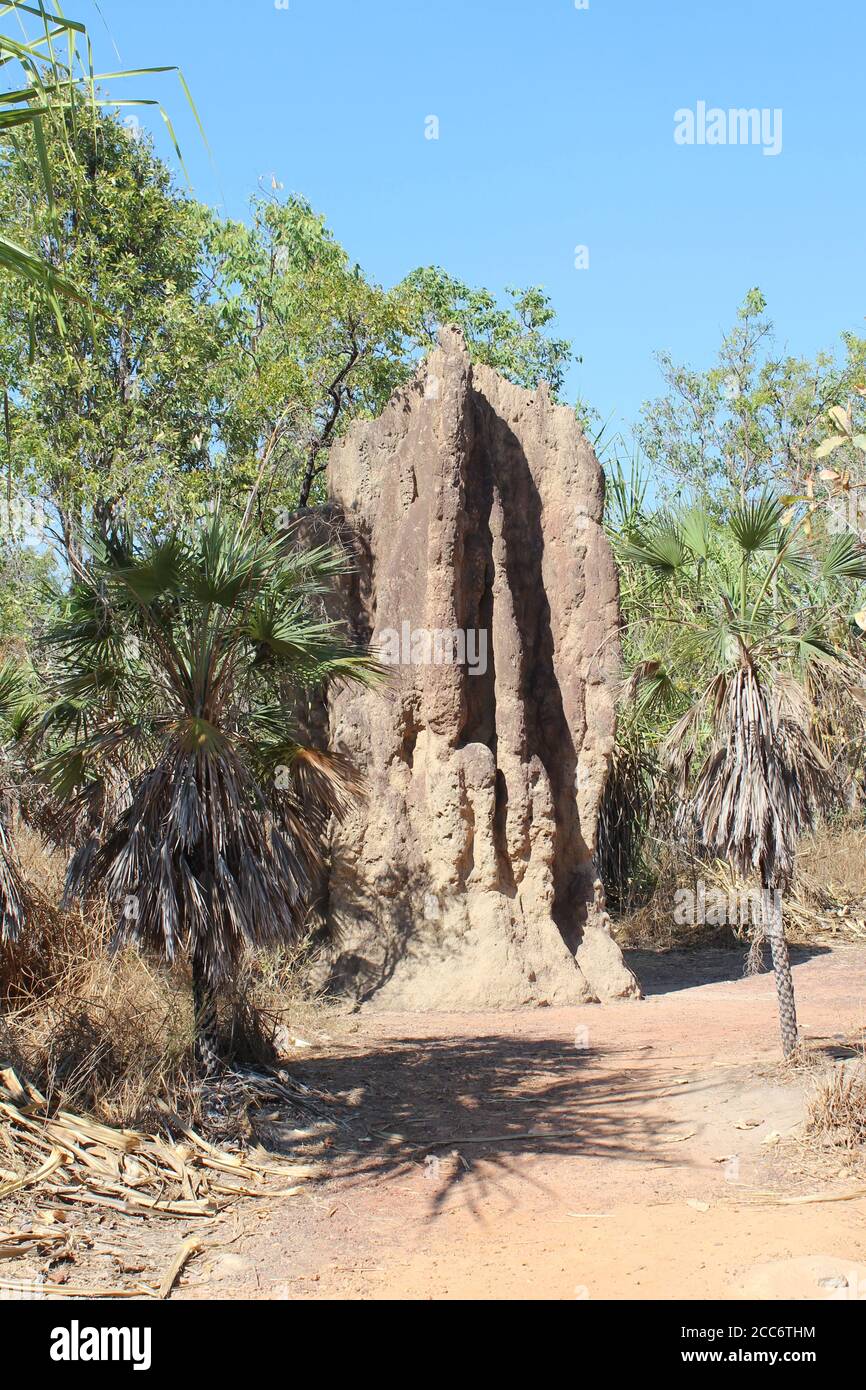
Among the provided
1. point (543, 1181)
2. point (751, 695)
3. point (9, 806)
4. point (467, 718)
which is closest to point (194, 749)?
point (9, 806)

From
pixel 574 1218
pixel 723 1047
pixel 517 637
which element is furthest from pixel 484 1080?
pixel 517 637

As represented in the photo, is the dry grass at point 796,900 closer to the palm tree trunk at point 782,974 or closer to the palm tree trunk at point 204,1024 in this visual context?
the palm tree trunk at point 782,974

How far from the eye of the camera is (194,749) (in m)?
7.25

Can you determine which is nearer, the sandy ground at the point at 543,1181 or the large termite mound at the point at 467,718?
the sandy ground at the point at 543,1181

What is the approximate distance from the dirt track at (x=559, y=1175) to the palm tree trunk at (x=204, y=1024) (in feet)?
2.69

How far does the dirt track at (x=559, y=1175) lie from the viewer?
5.39 meters

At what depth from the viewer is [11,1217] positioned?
583 cm

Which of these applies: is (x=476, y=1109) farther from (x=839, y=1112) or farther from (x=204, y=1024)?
(x=839, y=1112)

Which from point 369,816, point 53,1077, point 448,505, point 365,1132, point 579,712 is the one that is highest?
point 448,505

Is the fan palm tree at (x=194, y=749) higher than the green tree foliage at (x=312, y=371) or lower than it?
lower

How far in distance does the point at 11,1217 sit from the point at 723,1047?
5.57 metres

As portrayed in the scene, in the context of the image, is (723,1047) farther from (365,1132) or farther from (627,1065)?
(365,1132)

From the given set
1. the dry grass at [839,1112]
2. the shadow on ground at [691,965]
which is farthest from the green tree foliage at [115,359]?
the dry grass at [839,1112]

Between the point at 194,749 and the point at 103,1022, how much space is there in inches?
70.5
